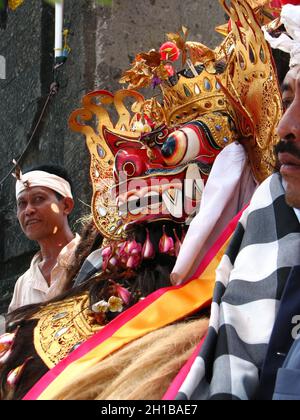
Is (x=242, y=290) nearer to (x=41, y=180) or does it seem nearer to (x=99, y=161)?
(x=99, y=161)

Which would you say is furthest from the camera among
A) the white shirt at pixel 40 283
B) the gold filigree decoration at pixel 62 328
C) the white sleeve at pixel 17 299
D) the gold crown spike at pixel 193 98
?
the white sleeve at pixel 17 299

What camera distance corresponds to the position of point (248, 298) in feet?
5.80

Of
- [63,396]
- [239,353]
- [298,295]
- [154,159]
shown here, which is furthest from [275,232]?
[154,159]

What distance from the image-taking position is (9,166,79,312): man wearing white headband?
3529 millimetres

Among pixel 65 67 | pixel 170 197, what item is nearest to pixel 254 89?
pixel 170 197

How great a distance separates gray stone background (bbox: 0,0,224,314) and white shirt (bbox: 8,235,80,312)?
0.56 m

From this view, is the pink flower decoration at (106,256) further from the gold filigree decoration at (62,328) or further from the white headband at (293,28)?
the white headband at (293,28)

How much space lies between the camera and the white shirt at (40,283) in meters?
3.13

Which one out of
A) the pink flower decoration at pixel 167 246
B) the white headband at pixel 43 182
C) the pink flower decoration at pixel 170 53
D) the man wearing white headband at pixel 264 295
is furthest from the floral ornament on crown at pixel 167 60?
the white headband at pixel 43 182

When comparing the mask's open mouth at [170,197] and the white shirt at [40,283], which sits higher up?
the mask's open mouth at [170,197]

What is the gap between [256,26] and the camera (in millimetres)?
2324

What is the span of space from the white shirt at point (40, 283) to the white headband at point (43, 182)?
12.6 inches

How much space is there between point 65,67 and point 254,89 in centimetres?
220

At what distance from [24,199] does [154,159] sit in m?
1.18
